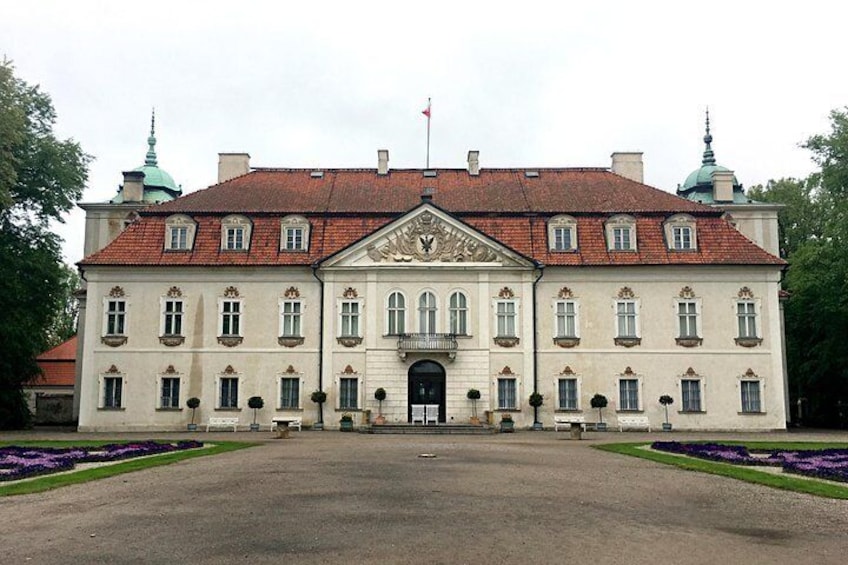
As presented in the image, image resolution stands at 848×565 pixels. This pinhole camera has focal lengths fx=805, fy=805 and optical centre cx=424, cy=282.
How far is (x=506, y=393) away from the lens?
123 ft

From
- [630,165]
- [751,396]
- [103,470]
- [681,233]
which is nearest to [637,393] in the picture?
[751,396]

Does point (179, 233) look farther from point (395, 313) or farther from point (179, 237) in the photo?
point (395, 313)

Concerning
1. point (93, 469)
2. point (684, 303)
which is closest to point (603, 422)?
point (684, 303)

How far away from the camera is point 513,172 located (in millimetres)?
44281

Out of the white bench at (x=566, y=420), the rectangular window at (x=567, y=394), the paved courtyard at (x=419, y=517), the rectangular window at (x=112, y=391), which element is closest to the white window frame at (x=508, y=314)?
the rectangular window at (x=567, y=394)

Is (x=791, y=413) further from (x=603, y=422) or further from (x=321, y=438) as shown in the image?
(x=321, y=438)

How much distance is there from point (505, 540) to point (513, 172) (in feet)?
117

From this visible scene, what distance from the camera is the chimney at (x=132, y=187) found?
48.9 metres

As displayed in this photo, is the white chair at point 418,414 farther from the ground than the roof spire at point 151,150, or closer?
closer

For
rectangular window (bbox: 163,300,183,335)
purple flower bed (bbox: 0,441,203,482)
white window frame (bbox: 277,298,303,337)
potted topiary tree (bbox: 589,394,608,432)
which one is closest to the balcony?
white window frame (bbox: 277,298,303,337)

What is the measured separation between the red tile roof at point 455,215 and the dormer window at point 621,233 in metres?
0.31

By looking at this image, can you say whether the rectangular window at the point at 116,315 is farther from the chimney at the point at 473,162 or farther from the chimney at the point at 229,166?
the chimney at the point at 473,162

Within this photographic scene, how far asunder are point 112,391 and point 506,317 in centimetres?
1880

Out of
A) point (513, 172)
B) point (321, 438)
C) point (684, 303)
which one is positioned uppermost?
point (513, 172)
